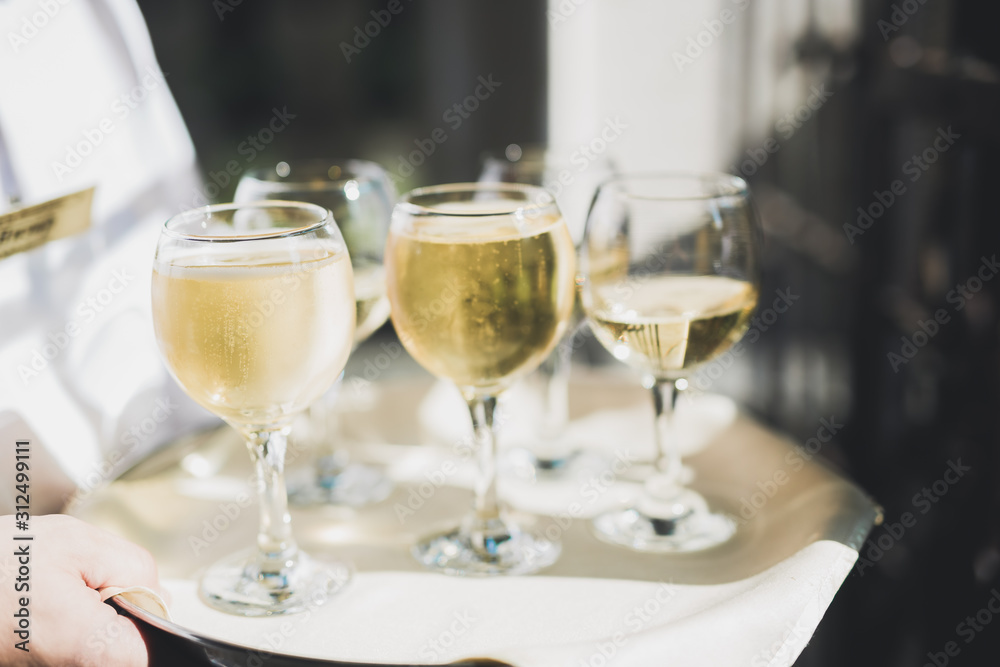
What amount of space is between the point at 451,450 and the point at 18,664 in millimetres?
411

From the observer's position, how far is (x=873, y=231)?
147 cm

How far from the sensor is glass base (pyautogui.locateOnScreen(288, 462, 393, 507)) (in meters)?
0.74

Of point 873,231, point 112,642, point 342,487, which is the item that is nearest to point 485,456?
point 342,487

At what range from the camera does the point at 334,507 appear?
729mm

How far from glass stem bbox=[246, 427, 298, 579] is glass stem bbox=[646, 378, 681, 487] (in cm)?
27

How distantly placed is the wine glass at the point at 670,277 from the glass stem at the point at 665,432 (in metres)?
0.03

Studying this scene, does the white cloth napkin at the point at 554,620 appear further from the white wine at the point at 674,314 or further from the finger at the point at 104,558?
the white wine at the point at 674,314

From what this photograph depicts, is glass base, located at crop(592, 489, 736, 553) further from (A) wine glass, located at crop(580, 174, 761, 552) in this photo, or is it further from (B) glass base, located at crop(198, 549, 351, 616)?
(B) glass base, located at crop(198, 549, 351, 616)

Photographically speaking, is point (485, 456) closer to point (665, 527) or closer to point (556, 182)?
point (665, 527)

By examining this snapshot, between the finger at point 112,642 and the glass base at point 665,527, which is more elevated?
the finger at point 112,642

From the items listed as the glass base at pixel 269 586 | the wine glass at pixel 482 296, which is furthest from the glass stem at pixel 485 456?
the glass base at pixel 269 586

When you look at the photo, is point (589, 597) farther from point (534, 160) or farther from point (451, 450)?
point (534, 160)

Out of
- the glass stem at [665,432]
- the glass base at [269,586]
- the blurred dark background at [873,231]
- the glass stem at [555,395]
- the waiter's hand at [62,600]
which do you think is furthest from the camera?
the blurred dark background at [873,231]

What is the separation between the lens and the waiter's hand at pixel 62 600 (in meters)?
0.47
